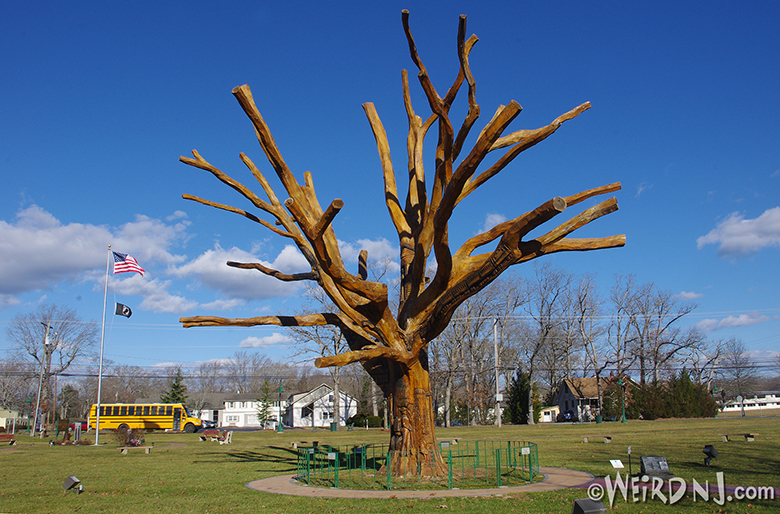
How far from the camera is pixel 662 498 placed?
9.42 meters

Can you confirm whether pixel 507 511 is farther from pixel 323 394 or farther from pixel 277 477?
pixel 323 394

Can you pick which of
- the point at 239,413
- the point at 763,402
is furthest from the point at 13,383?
the point at 763,402

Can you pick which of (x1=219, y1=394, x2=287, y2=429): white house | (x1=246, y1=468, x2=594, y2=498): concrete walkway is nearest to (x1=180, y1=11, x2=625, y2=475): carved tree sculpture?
(x1=246, y1=468, x2=594, y2=498): concrete walkway

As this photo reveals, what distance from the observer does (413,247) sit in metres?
13.9

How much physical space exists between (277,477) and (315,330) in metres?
29.4

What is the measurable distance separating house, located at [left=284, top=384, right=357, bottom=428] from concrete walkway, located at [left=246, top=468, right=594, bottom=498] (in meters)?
52.4

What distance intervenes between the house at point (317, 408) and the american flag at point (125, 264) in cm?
3843

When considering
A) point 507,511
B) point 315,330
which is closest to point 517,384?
point 315,330

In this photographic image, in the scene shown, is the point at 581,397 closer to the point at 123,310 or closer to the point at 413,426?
the point at 123,310

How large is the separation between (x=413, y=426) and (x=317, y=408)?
56244 millimetres

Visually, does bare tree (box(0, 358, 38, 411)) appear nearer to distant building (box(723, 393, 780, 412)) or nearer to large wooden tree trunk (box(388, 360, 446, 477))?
large wooden tree trunk (box(388, 360, 446, 477))

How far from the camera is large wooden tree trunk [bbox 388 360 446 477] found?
468 inches

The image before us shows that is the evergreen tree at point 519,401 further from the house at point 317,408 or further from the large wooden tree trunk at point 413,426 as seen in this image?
the large wooden tree trunk at point 413,426

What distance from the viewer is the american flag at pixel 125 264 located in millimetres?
28156
